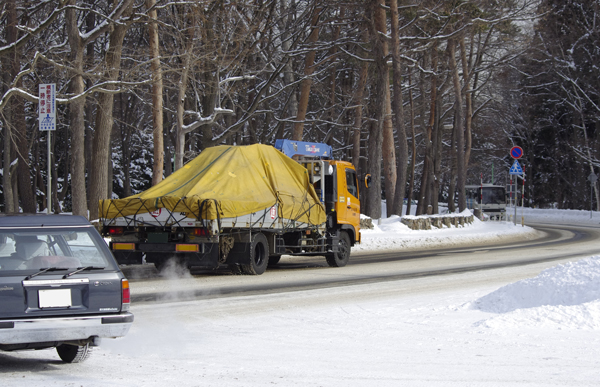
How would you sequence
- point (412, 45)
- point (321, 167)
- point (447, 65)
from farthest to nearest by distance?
point (447, 65) < point (412, 45) < point (321, 167)

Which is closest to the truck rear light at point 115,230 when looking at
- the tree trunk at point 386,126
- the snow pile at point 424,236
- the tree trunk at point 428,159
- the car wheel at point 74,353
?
the car wheel at point 74,353

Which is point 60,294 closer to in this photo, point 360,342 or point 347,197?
point 360,342

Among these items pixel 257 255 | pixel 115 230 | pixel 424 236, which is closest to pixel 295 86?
pixel 424 236

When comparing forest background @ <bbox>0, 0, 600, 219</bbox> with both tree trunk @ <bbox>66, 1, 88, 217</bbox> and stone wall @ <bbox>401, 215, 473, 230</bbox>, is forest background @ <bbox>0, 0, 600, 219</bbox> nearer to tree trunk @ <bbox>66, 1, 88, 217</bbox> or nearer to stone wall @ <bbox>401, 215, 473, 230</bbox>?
tree trunk @ <bbox>66, 1, 88, 217</bbox>

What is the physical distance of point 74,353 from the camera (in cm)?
693

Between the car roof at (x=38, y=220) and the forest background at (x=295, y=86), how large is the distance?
10.8 metres

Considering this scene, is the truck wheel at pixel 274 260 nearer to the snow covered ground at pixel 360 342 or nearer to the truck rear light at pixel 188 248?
the truck rear light at pixel 188 248

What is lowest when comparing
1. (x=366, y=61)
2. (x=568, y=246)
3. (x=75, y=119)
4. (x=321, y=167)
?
(x=568, y=246)

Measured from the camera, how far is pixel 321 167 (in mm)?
18016

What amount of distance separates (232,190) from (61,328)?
30.1 feet

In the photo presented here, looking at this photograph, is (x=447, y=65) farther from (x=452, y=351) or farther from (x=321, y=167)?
(x=452, y=351)

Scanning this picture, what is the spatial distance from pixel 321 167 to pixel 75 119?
301 inches

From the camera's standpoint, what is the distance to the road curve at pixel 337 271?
12898 millimetres

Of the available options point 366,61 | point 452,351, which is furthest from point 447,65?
point 452,351
